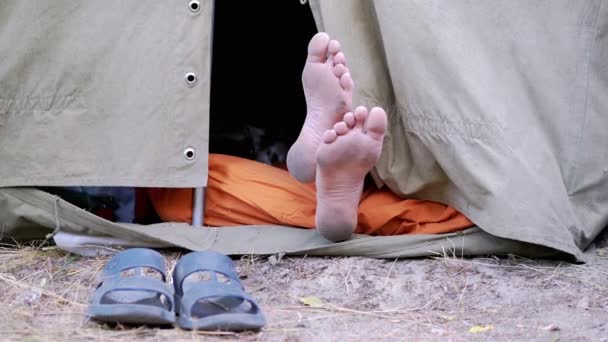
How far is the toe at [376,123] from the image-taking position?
1.95m

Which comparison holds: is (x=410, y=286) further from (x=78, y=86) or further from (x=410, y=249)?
(x=78, y=86)

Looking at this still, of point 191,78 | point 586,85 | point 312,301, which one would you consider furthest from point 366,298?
point 586,85

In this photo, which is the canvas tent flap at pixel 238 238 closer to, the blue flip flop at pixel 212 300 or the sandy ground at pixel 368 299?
the sandy ground at pixel 368 299

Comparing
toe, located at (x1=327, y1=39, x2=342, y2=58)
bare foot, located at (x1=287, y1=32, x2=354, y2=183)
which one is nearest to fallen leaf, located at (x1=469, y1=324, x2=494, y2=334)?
bare foot, located at (x1=287, y1=32, x2=354, y2=183)

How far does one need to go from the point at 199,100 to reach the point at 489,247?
2.68 ft

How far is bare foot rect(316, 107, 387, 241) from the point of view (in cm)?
197

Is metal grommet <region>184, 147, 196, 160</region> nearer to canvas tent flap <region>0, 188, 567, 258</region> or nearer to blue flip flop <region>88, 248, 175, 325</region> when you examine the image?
canvas tent flap <region>0, 188, 567, 258</region>

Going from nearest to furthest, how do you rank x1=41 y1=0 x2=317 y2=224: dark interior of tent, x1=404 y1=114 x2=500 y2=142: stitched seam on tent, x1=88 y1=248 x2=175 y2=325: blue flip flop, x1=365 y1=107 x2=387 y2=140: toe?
1. x1=88 y1=248 x2=175 y2=325: blue flip flop
2. x1=365 y1=107 x2=387 y2=140: toe
3. x1=404 y1=114 x2=500 y2=142: stitched seam on tent
4. x1=41 y1=0 x2=317 y2=224: dark interior of tent

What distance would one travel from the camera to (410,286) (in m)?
2.09

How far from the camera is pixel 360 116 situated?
6.48 feet

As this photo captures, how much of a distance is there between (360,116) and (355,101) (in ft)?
0.97

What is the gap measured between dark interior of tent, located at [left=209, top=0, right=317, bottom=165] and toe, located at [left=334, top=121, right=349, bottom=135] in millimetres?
1180

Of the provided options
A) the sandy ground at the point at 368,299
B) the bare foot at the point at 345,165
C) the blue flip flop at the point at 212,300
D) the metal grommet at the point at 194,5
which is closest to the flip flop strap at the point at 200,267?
the blue flip flop at the point at 212,300

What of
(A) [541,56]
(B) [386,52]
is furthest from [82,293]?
(A) [541,56]
